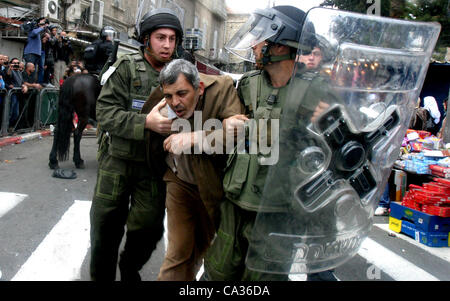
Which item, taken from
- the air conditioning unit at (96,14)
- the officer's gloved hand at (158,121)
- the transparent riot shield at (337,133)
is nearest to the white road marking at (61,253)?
the officer's gloved hand at (158,121)

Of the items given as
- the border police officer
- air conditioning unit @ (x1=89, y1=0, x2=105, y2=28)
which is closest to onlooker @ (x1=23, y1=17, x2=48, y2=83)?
the border police officer

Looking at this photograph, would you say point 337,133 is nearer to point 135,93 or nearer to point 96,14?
point 135,93

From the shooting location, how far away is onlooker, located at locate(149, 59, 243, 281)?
2096 millimetres

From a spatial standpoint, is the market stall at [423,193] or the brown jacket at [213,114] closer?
the brown jacket at [213,114]

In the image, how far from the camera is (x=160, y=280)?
2.41 meters

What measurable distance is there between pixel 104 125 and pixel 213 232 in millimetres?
914

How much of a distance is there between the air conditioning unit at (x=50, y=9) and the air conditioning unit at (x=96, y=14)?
2.41 metres

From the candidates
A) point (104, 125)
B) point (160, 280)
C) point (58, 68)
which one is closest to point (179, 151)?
point (104, 125)

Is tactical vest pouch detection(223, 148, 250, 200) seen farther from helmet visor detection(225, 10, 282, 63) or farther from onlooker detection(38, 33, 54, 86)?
onlooker detection(38, 33, 54, 86)

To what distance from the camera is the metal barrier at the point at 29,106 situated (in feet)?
27.7

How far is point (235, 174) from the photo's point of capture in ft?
6.60

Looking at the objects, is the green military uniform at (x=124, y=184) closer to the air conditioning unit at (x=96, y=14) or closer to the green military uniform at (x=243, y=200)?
the green military uniform at (x=243, y=200)

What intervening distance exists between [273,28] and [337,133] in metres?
0.71
